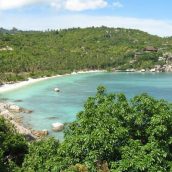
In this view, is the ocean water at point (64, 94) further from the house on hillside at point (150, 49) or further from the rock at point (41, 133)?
the house on hillside at point (150, 49)

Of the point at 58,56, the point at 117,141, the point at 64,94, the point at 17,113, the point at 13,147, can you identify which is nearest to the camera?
the point at 117,141

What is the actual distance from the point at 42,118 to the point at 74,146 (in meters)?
47.8

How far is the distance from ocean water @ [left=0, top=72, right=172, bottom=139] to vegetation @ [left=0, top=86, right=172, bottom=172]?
3138cm

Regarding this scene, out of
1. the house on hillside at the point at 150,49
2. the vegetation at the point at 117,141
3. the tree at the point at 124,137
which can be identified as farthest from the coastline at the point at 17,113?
the house on hillside at the point at 150,49

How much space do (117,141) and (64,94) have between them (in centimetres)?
8225

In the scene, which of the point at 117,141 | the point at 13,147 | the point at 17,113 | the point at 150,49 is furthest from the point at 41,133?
the point at 150,49

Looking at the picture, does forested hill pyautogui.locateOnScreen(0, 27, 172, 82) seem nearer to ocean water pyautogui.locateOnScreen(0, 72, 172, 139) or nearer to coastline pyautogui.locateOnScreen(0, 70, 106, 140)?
coastline pyautogui.locateOnScreen(0, 70, 106, 140)

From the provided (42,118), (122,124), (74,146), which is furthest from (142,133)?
(42,118)

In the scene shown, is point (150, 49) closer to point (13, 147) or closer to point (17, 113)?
point (17, 113)

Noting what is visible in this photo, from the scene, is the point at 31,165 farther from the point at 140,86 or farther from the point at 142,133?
the point at 140,86

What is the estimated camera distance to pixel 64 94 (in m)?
100

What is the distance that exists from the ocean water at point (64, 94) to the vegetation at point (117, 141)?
31.4 metres

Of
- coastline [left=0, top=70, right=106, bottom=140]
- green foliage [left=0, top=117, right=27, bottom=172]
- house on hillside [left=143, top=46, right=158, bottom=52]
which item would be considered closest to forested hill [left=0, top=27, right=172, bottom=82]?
house on hillside [left=143, top=46, right=158, bottom=52]

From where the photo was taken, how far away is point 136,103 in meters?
20.2
